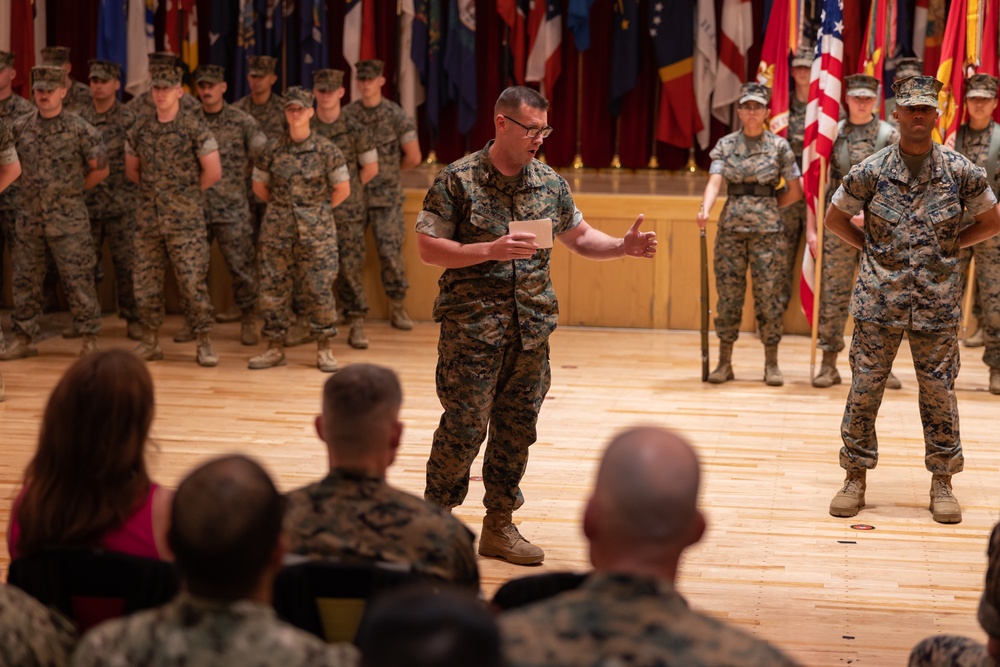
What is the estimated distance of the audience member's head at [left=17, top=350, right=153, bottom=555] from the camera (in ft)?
8.04

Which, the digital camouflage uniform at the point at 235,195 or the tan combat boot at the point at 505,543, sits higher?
the digital camouflage uniform at the point at 235,195

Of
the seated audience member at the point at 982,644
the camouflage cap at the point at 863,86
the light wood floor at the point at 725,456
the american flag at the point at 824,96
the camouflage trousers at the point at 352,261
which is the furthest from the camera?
the camouflage trousers at the point at 352,261

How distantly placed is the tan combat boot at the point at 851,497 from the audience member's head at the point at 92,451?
3285 millimetres

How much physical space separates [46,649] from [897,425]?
5.13m

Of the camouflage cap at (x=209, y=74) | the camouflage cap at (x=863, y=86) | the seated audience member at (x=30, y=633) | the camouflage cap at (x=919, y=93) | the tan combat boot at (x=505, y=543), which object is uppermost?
the camouflage cap at (x=209, y=74)

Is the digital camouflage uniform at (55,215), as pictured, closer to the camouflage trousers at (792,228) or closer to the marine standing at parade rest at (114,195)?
the marine standing at parade rest at (114,195)

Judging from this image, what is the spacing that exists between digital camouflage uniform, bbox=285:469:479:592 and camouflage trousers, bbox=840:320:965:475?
2.84 m

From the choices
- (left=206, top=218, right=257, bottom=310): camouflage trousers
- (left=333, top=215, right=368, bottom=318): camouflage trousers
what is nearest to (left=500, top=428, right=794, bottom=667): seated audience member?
(left=333, top=215, right=368, bottom=318): camouflage trousers

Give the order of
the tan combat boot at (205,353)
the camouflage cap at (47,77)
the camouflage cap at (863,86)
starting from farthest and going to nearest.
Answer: the tan combat boot at (205,353) → the camouflage cap at (47,77) → the camouflage cap at (863,86)

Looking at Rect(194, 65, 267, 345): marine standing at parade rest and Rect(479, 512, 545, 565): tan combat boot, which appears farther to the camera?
Rect(194, 65, 267, 345): marine standing at parade rest

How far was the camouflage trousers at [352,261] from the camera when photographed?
27.8 feet

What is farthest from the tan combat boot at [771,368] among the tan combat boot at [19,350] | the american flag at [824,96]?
the tan combat boot at [19,350]

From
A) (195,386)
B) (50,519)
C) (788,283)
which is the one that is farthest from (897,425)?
(50,519)

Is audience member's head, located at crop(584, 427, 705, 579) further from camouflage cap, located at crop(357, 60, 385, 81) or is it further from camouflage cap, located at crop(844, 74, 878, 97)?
camouflage cap, located at crop(357, 60, 385, 81)
